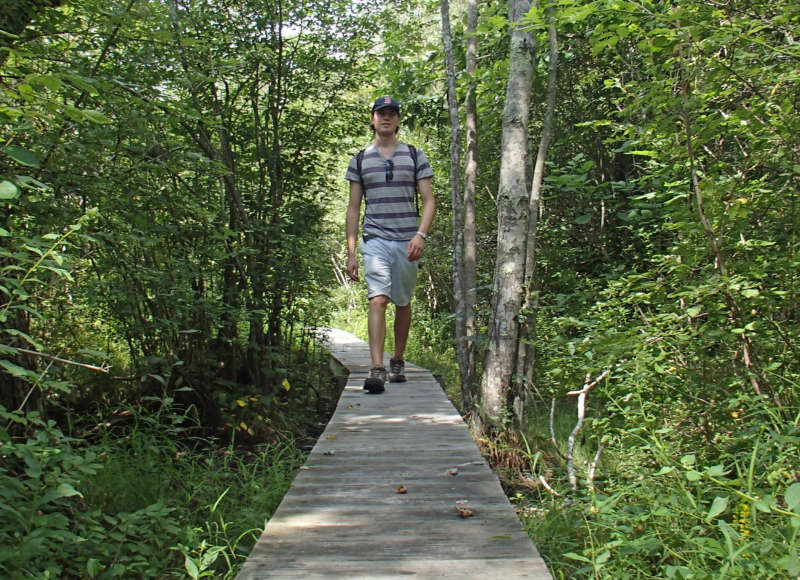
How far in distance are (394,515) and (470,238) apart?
4.05 meters

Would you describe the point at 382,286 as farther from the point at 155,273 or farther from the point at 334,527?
the point at 334,527

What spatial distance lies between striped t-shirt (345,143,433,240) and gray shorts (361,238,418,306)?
0.07 metres

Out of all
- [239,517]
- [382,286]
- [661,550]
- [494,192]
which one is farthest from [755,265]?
[494,192]

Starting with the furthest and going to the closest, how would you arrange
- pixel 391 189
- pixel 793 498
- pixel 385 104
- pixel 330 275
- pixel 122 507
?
pixel 330 275
pixel 391 189
pixel 385 104
pixel 122 507
pixel 793 498

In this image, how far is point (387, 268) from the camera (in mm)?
4797

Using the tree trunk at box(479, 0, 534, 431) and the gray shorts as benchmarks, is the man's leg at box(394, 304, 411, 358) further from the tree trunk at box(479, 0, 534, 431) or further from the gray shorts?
the tree trunk at box(479, 0, 534, 431)

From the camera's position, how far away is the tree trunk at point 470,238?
18.6 ft

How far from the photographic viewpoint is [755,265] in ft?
10.8

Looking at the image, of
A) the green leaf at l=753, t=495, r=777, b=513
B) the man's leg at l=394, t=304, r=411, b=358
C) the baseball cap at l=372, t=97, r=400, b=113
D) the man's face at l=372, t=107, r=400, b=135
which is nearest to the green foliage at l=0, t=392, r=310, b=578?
the man's leg at l=394, t=304, r=411, b=358

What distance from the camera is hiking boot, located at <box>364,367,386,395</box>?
16.2ft

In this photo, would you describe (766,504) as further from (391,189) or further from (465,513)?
(391,189)

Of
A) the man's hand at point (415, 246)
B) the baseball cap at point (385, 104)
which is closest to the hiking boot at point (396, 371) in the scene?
the man's hand at point (415, 246)

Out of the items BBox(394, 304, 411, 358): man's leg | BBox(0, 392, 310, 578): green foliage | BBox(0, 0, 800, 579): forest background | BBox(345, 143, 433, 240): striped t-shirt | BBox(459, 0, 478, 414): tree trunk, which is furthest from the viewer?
BBox(459, 0, 478, 414): tree trunk

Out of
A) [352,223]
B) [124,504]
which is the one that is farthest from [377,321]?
[124,504]
